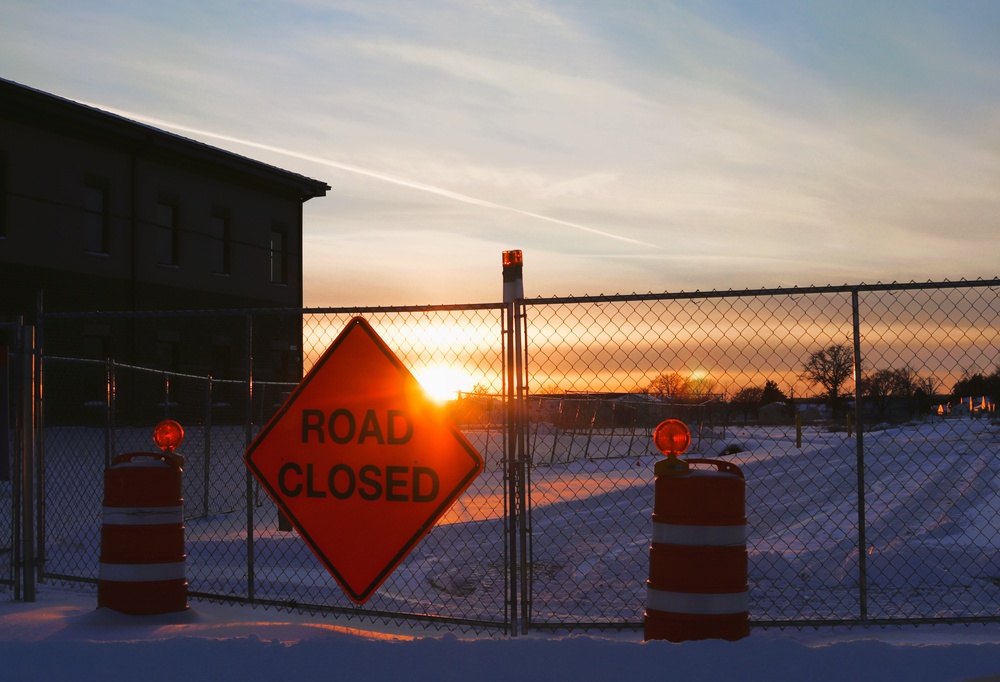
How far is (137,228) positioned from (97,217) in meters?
1.21

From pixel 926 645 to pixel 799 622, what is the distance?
102 centimetres

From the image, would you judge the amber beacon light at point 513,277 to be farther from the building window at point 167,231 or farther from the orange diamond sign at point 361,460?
the building window at point 167,231

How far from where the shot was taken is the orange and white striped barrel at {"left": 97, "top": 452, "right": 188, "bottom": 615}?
7012mm

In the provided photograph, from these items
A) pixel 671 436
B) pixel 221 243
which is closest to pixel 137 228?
pixel 221 243

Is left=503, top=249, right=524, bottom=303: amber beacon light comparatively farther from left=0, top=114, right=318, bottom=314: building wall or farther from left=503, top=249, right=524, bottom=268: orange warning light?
left=0, top=114, right=318, bottom=314: building wall

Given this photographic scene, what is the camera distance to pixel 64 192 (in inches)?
1080

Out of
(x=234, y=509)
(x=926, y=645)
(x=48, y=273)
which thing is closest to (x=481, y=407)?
(x=48, y=273)

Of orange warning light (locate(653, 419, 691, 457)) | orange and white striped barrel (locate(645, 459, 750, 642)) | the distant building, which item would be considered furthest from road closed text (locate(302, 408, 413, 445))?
the distant building

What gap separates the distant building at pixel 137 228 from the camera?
26.3 meters

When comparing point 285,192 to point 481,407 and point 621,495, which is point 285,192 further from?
point 621,495

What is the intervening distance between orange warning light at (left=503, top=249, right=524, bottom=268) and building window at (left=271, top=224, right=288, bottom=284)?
30.5 metres

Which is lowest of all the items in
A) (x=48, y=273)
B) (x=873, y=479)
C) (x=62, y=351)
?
(x=873, y=479)

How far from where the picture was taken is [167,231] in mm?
31422

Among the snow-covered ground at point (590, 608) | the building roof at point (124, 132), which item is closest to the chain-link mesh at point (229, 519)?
the snow-covered ground at point (590, 608)
